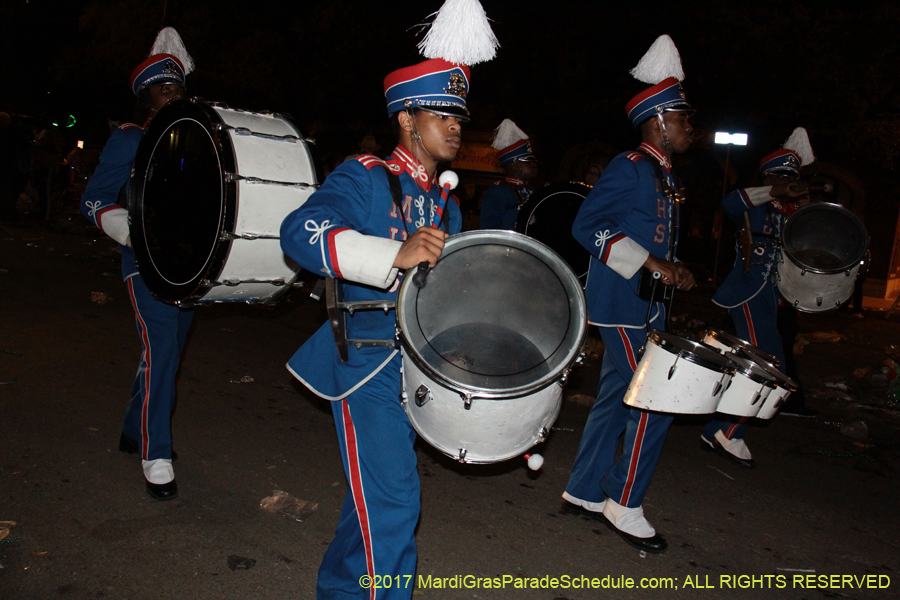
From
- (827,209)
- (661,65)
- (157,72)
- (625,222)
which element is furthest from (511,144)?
(157,72)

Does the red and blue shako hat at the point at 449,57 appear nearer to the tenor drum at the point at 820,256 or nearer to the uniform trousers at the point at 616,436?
the uniform trousers at the point at 616,436

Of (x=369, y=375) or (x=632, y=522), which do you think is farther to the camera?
(x=632, y=522)

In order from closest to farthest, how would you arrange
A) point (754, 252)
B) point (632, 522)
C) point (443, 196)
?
point (443, 196) < point (632, 522) < point (754, 252)

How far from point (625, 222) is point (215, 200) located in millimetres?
2027

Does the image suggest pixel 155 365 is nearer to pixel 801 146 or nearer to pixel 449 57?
pixel 449 57

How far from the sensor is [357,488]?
7.55 feet

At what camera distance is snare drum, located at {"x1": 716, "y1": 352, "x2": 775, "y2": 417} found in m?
2.99

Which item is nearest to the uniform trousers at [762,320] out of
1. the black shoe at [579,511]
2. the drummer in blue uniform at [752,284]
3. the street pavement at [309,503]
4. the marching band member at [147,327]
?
the drummer in blue uniform at [752,284]

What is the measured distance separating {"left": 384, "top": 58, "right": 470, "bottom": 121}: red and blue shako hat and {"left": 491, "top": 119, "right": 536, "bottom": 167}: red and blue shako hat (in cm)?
476

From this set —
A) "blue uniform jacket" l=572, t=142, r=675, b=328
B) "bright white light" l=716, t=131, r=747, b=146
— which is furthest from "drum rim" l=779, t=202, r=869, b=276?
"bright white light" l=716, t=131, r=747, b=146

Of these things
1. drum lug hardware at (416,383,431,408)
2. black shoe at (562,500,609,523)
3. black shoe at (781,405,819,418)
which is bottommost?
black shoe at (781,405,819,418)

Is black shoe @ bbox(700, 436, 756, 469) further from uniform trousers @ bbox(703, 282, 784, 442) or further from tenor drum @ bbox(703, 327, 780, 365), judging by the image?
tenor drum @ bbox(703, 327, 780, 365)

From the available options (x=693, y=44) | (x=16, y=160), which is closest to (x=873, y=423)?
(x=693, y=44)

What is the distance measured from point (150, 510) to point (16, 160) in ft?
42.1
